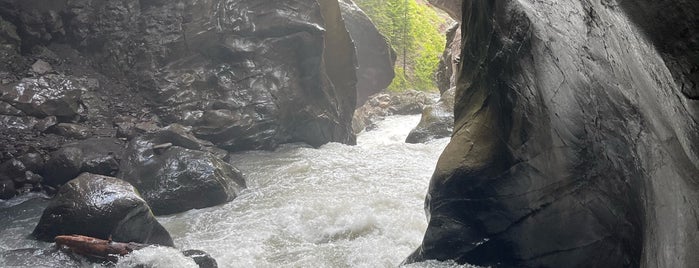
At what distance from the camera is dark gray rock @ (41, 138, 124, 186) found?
12023mm

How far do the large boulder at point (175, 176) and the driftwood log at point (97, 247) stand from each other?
3333mm

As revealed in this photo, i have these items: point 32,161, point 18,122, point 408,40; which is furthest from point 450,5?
point 408,40

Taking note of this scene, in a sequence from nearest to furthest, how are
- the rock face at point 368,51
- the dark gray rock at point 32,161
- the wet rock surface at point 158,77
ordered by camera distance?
the dark gray rock at point 32,161 < the wet rock surface at point 158,77 < the rock face at point 368,51

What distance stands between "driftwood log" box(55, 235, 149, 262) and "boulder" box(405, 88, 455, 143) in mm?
12080

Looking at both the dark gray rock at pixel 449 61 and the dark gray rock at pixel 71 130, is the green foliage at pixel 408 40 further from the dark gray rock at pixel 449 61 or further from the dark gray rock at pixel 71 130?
the dark gray rock at pixel 71 130

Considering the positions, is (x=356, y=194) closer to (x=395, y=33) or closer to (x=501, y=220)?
(x=501, y=220)

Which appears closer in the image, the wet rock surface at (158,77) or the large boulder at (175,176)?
the large boulder at (175,176)

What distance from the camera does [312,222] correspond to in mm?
10258

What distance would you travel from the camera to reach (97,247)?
7.89m

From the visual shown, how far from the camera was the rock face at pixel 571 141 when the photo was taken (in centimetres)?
322

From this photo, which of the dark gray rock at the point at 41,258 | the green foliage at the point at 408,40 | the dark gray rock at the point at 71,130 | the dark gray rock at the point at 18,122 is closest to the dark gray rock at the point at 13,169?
the dark gray rock at the point at 18,122

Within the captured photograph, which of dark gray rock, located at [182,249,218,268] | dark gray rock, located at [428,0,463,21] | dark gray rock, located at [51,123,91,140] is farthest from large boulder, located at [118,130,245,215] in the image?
dark gray rock, located at [428,0,463,21]

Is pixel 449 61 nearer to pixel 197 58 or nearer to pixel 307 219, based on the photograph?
pixel 197 58

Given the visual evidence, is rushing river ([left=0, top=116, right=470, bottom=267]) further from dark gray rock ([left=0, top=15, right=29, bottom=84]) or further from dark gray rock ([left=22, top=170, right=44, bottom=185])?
dark gray rock ([left=0, top=15, right=29, bottom=84])
